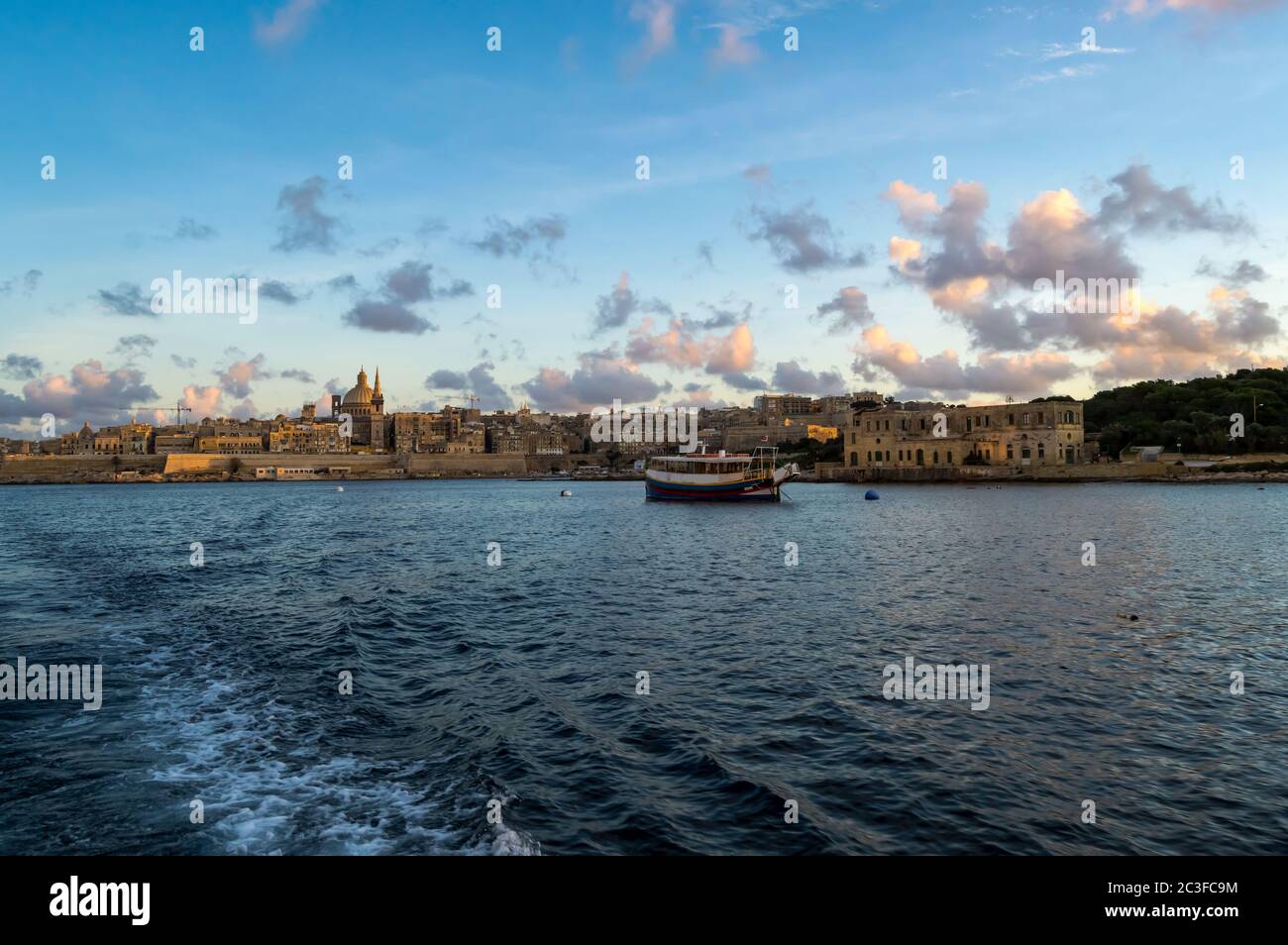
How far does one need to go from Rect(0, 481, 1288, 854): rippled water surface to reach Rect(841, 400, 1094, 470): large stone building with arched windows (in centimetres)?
8008

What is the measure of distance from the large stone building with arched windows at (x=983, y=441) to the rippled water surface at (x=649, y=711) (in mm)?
80078

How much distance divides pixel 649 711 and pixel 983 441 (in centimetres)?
10331

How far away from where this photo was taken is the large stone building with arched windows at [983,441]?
328 feet

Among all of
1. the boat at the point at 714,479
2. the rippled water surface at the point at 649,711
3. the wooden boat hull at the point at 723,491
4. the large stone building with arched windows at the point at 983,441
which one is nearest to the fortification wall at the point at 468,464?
the large stone building with arched windows at the point at 983,441

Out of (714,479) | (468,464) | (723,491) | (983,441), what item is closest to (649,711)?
(723,491)

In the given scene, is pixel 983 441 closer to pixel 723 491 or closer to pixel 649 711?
pixel 723 491

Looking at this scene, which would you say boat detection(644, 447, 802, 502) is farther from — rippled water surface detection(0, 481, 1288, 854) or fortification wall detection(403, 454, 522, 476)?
fortification wall detection(403, 454, 522, 476)

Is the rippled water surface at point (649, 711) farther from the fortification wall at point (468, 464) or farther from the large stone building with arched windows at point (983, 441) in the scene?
the fortification wall at point (468, 464)

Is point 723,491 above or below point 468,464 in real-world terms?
below

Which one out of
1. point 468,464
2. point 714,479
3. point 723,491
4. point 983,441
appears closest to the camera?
point 723,491

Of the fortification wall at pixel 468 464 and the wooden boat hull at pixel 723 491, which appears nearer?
the wooden boat hull at pixel 723 491

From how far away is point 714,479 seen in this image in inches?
2472
